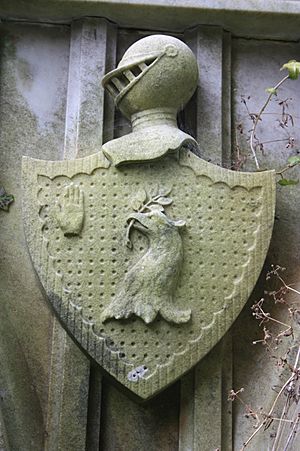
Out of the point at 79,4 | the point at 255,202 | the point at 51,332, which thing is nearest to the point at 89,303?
the point at 51,332

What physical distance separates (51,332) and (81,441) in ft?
1.31

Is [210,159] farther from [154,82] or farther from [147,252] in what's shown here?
[147,252]

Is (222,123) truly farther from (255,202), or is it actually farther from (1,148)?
(1,148)

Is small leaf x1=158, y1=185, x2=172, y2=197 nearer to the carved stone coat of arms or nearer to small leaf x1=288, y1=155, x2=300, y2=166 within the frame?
the carved stone coat of arms

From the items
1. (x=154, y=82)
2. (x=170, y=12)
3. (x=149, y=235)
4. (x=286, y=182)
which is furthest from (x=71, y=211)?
(x=170, y=12)

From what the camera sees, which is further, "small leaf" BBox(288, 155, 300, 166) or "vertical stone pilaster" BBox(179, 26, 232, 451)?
"small leaf" BBox(288, 155, 300, 166)

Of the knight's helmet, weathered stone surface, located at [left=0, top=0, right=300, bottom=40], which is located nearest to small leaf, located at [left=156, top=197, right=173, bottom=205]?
the knight's helmet

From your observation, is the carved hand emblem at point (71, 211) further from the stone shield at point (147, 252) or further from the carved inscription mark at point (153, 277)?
the carved inscription mark at point (153, 277)

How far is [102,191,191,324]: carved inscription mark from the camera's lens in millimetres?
2725

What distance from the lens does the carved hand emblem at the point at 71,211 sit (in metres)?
2.81

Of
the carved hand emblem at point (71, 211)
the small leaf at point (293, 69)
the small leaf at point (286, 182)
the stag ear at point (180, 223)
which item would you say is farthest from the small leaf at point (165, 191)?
the small leaf at point (293, 69)

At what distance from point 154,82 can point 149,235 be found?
1.83 ft

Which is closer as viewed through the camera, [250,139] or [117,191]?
[117,191]

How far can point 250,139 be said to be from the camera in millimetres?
3172
